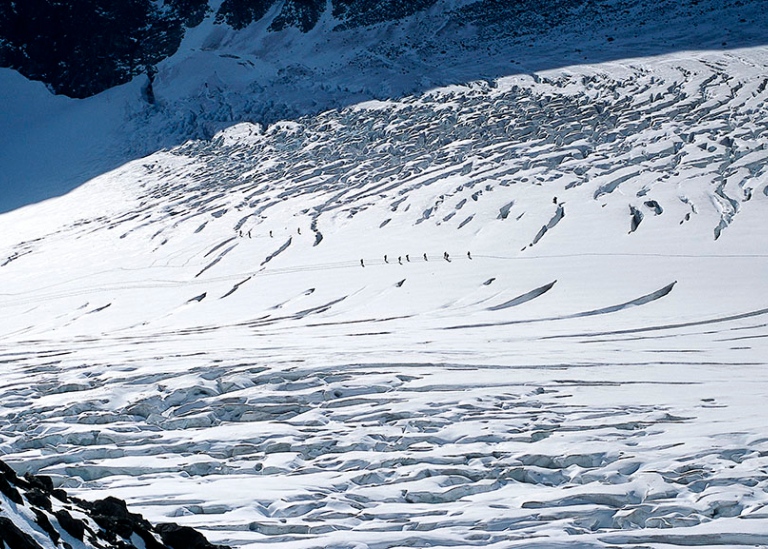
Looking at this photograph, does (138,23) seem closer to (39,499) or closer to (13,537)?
(39,499)

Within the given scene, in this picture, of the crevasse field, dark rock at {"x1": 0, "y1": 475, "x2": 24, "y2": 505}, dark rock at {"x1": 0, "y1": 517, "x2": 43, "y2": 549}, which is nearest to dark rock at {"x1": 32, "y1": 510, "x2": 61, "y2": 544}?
dark rock at {"x1": 0, "y1": 475, "x2": 24, "y2": 505}

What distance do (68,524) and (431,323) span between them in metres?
6.94

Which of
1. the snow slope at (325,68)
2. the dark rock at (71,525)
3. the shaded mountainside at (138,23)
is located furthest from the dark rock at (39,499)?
the shaded mountainside at (138,23)

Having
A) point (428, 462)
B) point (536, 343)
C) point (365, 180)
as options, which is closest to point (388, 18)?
point (365, 180)

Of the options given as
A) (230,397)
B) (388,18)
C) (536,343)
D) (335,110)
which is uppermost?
(388,18)

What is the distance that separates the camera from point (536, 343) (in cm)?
995

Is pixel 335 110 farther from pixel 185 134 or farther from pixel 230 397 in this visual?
pixel 230 397

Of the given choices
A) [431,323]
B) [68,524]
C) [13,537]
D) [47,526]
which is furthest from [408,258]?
[13,537]

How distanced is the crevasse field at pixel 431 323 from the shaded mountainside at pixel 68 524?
629 millimetres

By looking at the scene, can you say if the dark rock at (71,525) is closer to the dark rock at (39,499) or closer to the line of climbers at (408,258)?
the dark rock at (39,499)

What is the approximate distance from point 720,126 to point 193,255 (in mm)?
10350

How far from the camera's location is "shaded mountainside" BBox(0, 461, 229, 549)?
4.43 m

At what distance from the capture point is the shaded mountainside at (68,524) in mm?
4430

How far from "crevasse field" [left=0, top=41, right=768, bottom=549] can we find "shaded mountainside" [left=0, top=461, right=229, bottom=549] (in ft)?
2.06
